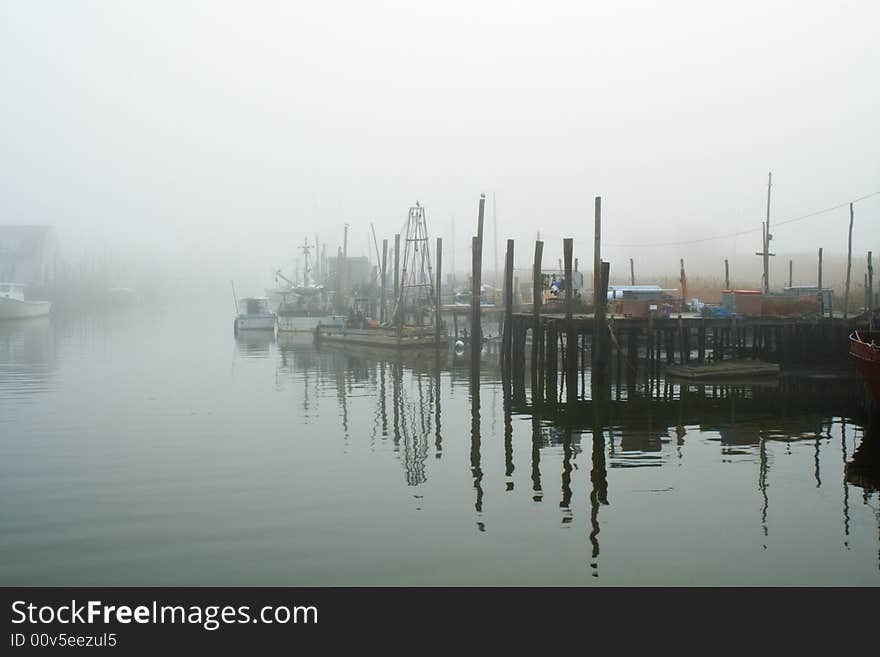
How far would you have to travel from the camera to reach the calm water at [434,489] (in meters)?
13.4

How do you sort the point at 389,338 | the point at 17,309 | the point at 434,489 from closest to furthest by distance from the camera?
the point at 434,489 < the point at 389,338 < the point at 17,309

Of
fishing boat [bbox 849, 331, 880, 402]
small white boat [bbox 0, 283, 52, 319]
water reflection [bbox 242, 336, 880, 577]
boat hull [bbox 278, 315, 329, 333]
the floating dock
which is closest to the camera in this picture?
water reflection [bbox 242, 336, 880, 577]

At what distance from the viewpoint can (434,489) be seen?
18609 mm

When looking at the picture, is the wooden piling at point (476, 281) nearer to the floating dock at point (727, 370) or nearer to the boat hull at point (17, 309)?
the floating dock at point (727, 370)

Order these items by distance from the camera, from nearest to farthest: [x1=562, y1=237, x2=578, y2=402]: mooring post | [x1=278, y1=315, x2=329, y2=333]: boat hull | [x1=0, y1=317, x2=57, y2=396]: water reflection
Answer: [x1=562, y1=237, x2=578, y2=402]: mooring post, [x1=0, y1=317, x2=57, y2=396]: water reflection, [x1=278, y1=315, x2=329, y2=333]: boat hull

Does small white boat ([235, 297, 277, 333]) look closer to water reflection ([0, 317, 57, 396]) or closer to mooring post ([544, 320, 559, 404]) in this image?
water reflection ([0, 317, 57, 396])

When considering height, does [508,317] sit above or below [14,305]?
above

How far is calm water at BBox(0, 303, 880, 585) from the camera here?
13.4 metres

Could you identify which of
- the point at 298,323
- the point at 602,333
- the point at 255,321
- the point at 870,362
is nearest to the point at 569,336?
the point at 602,333

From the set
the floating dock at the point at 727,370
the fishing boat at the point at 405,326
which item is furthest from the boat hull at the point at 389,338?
the floating dock at the point at 727,370

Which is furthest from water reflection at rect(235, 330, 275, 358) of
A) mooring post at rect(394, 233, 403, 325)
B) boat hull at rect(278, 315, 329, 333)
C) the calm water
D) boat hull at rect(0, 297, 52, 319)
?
boat hull at rect(0, 297, 52, 319)

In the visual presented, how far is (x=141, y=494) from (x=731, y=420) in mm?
18820

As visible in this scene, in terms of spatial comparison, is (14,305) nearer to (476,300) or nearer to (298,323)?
(298,323)
